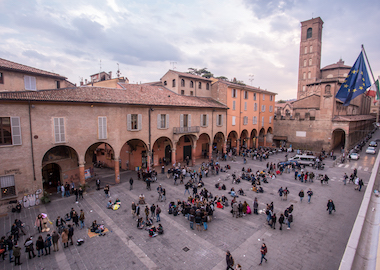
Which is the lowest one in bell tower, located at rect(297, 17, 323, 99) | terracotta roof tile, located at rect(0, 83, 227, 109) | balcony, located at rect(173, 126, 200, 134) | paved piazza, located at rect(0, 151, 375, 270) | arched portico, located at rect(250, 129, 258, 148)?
paved piazza, located at rect(0, 151, 375, 270)

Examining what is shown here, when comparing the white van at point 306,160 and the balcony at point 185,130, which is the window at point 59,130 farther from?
the white van at point 306,160

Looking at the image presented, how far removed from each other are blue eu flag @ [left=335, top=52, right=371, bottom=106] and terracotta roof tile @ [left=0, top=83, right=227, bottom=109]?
16.3m

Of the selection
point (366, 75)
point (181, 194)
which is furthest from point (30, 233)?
point (366, 75)

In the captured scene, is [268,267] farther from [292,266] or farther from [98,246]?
[98,246]

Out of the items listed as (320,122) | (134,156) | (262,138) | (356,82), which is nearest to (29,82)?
(134,156)

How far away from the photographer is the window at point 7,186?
51.6ft

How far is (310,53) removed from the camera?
67375mm

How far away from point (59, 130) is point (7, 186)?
5449mm

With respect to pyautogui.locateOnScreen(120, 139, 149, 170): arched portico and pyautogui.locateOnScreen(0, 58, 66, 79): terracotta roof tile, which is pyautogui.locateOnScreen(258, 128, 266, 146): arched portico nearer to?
pyautogui.locateOnScreen(120, 139, 149, 170): arched portico

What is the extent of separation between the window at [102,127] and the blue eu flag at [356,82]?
2231 centimetres

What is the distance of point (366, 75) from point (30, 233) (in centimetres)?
2932

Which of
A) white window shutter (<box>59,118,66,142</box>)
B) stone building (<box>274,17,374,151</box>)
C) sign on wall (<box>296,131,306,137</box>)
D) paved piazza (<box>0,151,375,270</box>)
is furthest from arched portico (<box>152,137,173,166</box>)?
sign on wall (<box>296,131,306,137</box>)

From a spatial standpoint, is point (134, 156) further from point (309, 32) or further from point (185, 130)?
point (309, 32)

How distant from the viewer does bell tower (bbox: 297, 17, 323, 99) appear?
65.8 metres
